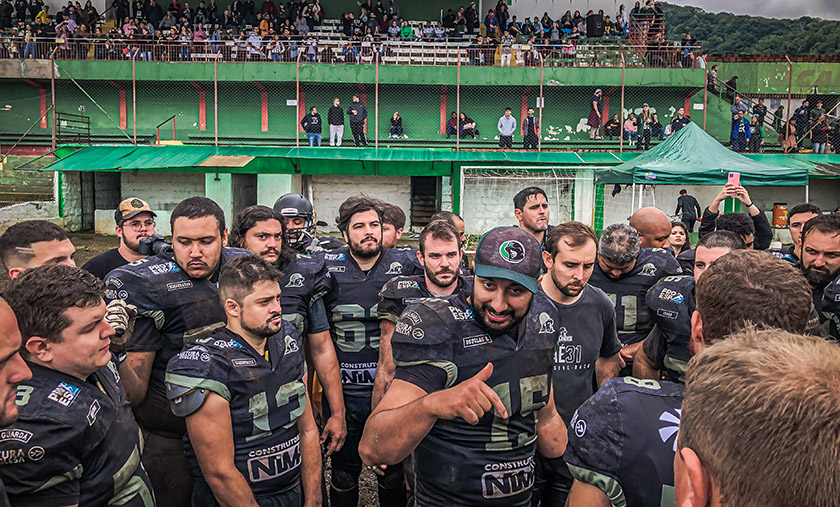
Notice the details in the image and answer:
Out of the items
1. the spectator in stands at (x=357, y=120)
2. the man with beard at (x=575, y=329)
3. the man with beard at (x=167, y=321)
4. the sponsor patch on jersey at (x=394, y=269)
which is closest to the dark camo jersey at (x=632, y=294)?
the man with beard at (x=575, y=329)

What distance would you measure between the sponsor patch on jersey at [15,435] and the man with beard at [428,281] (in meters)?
2.39

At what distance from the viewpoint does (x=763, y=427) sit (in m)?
1.30

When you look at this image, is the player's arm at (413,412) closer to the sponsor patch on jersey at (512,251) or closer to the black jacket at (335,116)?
the sponsor patch on jersey at (512,251)

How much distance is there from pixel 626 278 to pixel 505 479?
2868mm

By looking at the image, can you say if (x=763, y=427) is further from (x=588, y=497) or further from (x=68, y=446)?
(x=68, y=446)

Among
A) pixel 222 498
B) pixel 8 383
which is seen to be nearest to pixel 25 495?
pixel 8 383

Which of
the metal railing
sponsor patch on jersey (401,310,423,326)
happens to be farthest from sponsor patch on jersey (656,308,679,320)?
the metal railing

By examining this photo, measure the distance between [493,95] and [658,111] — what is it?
775 centimetres

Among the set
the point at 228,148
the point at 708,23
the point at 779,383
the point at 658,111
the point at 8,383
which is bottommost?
the point at 8,383

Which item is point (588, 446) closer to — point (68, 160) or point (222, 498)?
point (222, 498)

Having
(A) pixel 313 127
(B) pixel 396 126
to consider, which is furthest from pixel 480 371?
(B) pixel 396 126

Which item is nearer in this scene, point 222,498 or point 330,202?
point 222,498

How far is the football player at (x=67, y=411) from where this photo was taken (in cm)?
252

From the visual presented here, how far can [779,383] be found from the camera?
133 cm
